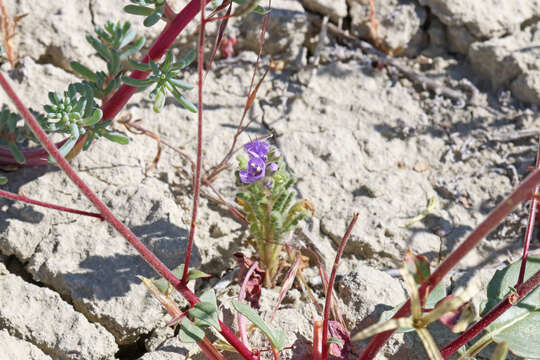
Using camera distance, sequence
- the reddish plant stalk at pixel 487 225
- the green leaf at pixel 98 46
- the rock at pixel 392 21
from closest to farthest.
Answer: the reddish plant stalk at pixel 487 225
the green leaf at pixel 98 46
the rock at pixel 392 21

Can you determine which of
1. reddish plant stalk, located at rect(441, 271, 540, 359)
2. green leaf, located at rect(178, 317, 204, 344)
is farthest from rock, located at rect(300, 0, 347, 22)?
green leaf, located at rect(178, 317, 204, 344)

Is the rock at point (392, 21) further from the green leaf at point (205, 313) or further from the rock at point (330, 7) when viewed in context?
the green leaf at point (205, 313)

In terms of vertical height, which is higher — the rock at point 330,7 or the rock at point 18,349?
the rock at point 330,7

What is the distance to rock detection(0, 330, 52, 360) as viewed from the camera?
8.31ft

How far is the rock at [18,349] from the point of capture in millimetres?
2533

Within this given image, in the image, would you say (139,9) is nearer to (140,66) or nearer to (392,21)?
(140,66)

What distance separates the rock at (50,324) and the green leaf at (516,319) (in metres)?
1.77

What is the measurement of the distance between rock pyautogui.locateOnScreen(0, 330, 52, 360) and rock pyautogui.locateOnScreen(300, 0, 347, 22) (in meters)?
2.90

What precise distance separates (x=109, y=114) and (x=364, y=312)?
163 cm

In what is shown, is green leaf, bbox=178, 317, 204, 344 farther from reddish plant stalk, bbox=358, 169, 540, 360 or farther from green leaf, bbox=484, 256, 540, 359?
green leaf, bbox=484, 256, 540, 359

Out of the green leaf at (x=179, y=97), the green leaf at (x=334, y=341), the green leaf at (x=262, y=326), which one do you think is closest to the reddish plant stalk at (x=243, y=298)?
the green leaf at (x=262, y=326)

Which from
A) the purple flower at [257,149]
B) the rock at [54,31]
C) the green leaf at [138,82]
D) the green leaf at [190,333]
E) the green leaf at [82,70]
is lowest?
the green leaf at [190,333]

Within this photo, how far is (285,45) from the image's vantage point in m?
4.04

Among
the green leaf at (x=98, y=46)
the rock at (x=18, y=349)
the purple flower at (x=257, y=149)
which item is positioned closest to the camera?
the rock at (x=18, y=349)
